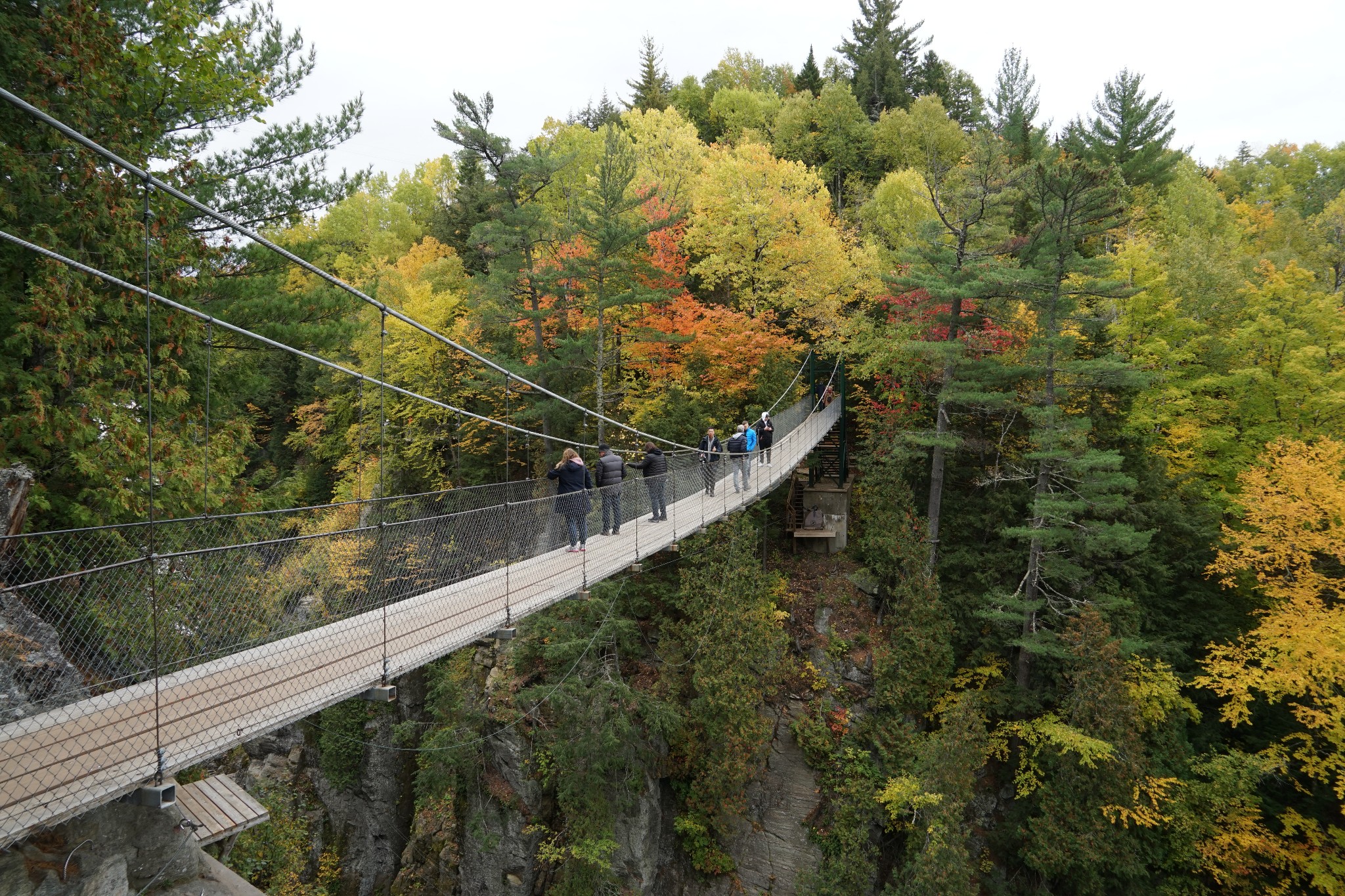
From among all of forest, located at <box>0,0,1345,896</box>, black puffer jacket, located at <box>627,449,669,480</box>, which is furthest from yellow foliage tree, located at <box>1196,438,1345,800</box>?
black puffer jacket, located at <box>627,449,669,480</box>

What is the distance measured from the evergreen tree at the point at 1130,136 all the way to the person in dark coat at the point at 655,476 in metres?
13.2

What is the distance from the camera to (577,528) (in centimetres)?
686

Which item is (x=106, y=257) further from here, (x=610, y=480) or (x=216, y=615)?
(x=610, y=480)

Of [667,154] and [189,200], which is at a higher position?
[667,154]

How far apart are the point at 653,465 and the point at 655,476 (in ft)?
0.44

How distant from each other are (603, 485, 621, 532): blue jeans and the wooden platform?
3.75m

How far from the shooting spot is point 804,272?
510 inches

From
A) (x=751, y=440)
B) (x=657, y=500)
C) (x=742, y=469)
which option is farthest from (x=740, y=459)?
(x=657, y=500)

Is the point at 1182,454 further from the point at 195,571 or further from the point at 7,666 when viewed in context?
the point at 7,666

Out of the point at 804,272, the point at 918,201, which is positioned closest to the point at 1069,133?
the point at 918,201

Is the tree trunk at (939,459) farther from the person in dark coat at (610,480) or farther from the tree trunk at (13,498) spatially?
the tree trunk at (13,498)

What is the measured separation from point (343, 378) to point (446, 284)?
10.6 feet

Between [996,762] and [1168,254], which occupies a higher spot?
[1168,254]

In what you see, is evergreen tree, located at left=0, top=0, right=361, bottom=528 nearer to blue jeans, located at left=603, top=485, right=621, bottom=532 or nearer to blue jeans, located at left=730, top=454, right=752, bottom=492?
blue jeans, located at left=603, top=485, right=621, bottom=532
